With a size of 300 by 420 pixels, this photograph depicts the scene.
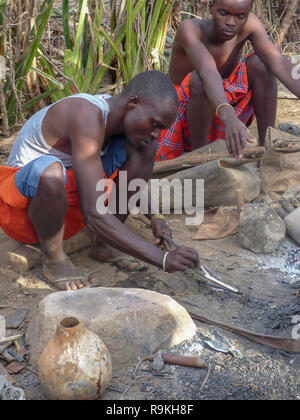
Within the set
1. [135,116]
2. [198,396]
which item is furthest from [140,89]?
[198,396]

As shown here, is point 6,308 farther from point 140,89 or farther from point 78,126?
point 140,89

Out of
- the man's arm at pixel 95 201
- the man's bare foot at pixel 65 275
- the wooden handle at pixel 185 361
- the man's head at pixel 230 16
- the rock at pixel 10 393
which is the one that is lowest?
the man's bare foot at pixel 65 275

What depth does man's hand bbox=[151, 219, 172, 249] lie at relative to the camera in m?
2.71

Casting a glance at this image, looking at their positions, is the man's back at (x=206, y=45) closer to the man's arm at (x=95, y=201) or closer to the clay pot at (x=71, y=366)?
the man's arm at (x=95, y=201)

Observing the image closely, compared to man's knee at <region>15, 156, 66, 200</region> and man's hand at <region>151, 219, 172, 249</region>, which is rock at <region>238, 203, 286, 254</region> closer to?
man's hand at <region>151, 219, 172, 249</region>

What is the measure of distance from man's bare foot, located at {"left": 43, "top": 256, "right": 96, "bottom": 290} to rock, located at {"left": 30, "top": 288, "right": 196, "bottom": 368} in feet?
1.27

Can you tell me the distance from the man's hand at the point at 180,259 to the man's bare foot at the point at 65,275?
0.52m

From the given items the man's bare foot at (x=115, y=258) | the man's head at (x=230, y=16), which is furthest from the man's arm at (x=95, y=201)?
the man's head at (x=230, y=16)

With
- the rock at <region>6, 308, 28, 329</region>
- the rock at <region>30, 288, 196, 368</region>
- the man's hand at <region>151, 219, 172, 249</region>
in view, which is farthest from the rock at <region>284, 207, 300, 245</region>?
the rock at <region>6, 308, 28, 329</region>

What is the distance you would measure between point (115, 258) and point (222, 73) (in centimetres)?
171

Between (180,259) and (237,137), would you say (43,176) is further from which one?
(237,137)

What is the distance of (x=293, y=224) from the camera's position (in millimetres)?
3062

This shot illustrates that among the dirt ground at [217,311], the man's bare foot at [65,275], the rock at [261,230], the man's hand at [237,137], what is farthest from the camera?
the rock at [261,230]

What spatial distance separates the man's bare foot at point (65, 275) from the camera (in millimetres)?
2566
